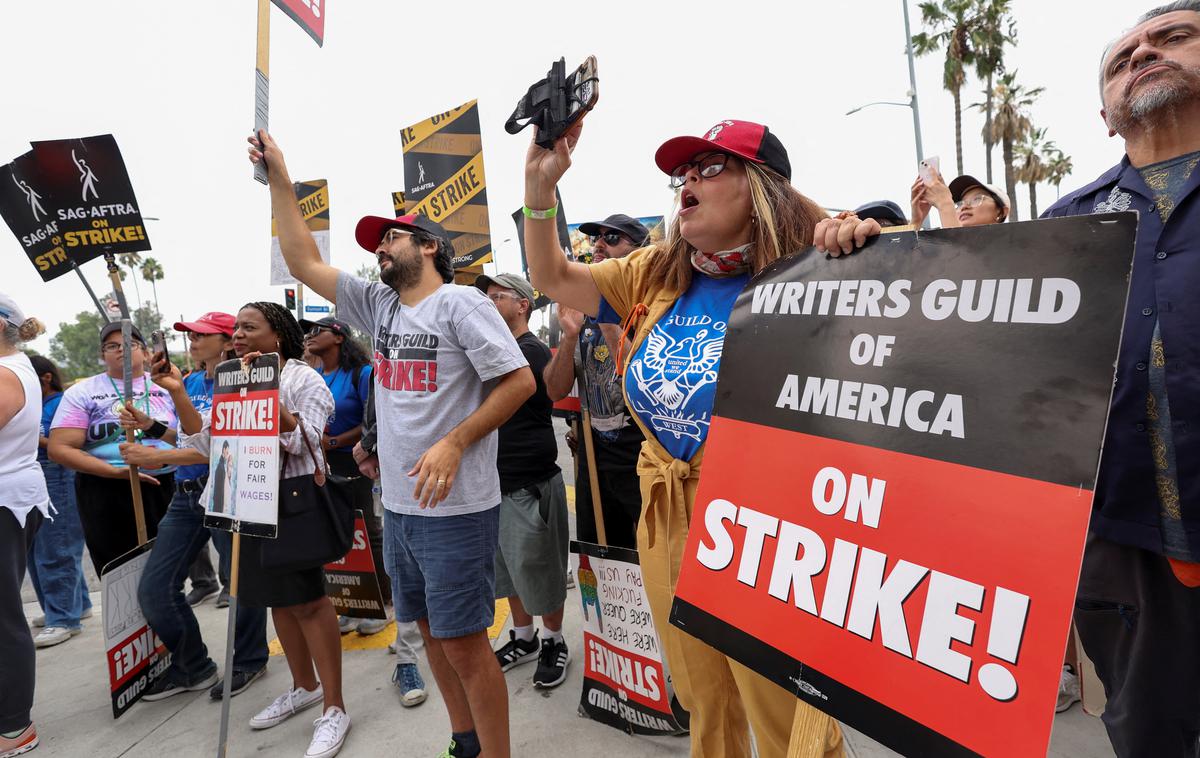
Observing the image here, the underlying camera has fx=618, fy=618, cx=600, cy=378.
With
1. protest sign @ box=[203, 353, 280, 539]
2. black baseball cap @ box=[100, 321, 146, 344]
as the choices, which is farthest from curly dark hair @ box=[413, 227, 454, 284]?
black baseball cap @ box=[100, 321, 146, 344]

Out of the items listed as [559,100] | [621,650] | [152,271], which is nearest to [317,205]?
[559,100]

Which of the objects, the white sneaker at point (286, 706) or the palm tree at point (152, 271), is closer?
the white sneaker at point (286, 706)

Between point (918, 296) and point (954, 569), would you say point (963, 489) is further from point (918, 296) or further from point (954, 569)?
point (918, 296)

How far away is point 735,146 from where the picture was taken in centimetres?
169

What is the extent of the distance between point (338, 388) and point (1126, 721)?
4.12 m

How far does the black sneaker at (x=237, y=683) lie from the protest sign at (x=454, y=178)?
3.07m

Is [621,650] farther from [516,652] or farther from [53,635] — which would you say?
[53,635]

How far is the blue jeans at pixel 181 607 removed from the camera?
3.36 m

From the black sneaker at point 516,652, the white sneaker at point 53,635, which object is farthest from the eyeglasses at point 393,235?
the white sneaker at point 53,635

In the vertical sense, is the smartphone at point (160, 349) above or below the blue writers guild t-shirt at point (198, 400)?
above

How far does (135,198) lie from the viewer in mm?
3502

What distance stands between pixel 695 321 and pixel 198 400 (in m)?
3.67

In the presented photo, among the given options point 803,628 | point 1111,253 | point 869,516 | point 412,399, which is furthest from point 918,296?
point 412,399

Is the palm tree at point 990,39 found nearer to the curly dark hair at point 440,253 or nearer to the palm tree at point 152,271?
the curly dark hair at point 440,253
